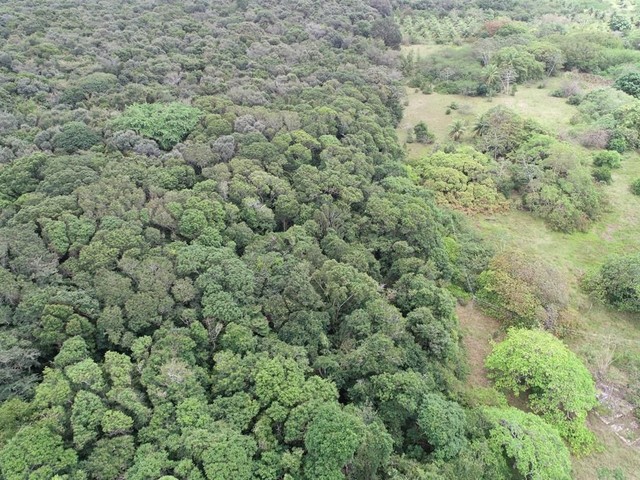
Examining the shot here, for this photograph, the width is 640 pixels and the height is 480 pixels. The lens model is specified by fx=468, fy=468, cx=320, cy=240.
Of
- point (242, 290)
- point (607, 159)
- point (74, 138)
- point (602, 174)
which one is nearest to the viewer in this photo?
point (242, 290)

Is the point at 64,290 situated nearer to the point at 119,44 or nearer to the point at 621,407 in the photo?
the point at 621,407

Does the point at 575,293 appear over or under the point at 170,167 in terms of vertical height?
under

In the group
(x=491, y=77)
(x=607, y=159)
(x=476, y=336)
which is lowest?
(x=476, y=336)

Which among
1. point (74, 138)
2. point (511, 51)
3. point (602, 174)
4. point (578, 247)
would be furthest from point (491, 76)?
point (74, 138)

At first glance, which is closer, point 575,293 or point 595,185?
point 575,293

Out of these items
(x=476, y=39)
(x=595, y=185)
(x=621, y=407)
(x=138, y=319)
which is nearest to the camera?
(x=138, y=319)

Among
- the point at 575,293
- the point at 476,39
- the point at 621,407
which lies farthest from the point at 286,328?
A: the point at 476,39

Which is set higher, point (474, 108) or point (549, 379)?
point (549, 379)

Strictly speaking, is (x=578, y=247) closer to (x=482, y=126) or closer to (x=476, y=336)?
(x=476, y=336)

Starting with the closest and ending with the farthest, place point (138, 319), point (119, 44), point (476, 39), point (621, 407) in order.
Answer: point (138, 319)
point (621, 407)
point (119, 44)
point (476, 39)
